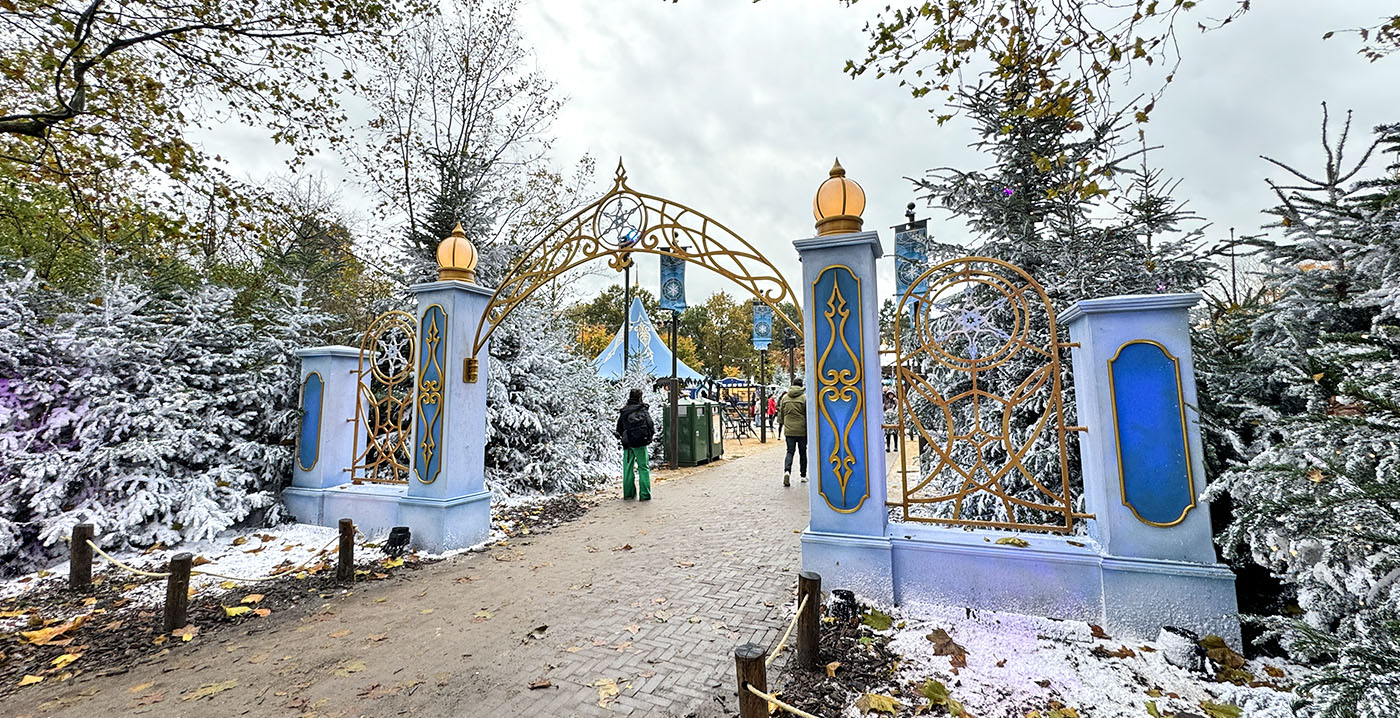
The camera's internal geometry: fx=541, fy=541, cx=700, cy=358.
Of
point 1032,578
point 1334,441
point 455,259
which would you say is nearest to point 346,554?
point 455,259

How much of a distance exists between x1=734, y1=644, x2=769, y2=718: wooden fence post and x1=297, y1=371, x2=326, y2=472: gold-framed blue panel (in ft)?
21.2

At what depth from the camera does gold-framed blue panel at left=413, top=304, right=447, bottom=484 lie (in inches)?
220

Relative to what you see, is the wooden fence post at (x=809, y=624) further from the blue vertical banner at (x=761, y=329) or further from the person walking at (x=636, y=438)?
the blue vertical banner at (x=761, y=329)

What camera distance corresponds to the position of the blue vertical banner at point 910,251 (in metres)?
5.81

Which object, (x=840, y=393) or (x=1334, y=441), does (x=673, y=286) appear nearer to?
(x=840, y=393)

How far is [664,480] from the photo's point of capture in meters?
10.6

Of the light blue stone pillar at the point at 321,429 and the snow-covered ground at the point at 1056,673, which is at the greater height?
the light blue stone pillar at the point at 321,429

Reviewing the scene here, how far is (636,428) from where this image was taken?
8.40 metres

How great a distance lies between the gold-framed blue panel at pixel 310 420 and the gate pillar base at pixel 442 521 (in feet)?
5.67

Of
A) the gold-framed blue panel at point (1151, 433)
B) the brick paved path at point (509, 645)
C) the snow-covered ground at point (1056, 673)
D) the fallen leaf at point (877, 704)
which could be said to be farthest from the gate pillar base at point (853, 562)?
the gold-framed blue panel at point (1151, 433)

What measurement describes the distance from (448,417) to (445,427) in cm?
11

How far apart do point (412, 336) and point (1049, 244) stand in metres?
6.46

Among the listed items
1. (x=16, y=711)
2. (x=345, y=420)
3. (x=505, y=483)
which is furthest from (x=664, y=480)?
(x=16, y=711)

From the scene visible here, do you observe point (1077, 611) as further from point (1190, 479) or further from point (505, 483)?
point (505, 483)
